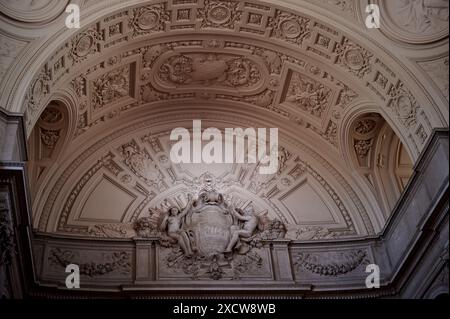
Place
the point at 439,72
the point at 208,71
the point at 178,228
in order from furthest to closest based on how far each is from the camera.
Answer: the point at 208,71, the point at 178,228, the point at 439,72

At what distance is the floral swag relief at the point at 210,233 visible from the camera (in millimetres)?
12984

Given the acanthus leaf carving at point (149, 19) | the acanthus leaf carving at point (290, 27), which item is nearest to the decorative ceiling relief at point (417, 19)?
the acanthus leaf carving at point (290, 27)

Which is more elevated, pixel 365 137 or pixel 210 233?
pixel 365 137

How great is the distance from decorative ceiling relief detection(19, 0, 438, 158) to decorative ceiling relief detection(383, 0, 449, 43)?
14 cm

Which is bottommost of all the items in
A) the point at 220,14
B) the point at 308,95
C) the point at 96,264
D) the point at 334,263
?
the point at 334,263

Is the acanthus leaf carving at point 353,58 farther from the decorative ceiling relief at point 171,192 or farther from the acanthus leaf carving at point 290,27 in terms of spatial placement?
the decorative ceiling relief at point 171,192

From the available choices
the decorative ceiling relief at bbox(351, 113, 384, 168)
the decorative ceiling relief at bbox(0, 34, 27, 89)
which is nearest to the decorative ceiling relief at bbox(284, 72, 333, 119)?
the decorative ceiling relief at bbox(351, 113, 384, 168)

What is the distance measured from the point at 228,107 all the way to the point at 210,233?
345 centimetres

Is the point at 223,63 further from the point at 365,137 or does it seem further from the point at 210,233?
the point at 210,233

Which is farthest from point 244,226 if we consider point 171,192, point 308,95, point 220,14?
point 220,14

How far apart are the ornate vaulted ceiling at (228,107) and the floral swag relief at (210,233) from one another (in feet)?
1.05

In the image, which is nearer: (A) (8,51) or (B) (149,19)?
(A) (8,51)

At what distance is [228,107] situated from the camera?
15.3 m

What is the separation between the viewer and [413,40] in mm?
11742
